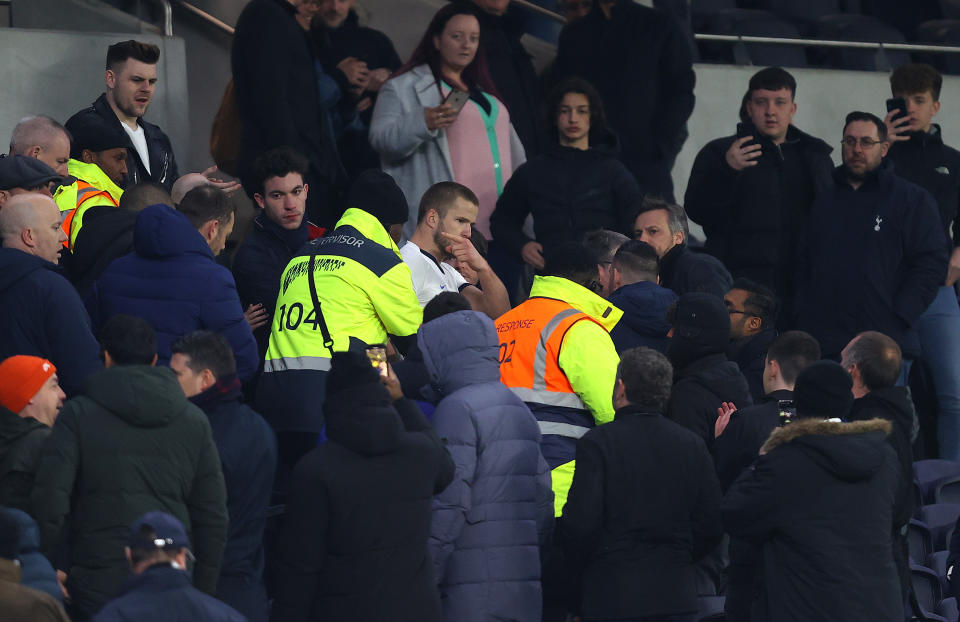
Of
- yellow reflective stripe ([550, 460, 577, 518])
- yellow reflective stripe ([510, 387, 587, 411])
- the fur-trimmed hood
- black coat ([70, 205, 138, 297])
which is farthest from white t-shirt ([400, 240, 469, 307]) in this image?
the fur-trimmed hood

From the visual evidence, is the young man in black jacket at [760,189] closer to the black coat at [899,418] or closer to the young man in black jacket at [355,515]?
the black coat at [899,418]

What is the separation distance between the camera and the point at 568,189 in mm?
8695

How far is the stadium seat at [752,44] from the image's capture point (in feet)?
41.4

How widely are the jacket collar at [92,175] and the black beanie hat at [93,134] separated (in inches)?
6.0

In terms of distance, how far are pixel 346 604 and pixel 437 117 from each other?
383cm

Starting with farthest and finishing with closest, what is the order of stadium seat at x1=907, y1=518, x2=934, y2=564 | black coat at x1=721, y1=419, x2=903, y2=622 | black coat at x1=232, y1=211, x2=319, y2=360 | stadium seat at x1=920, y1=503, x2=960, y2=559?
1. stadium seat at x1=920, y1=503, x2=960, y2=559
2. stadium seat at x1=907, y1=518, x2=934, y2=564
3. black coat at x1=232, y1=211, x2=319, y2=360
4. black coat at x1=721, y1=419, x2=903, y2=622

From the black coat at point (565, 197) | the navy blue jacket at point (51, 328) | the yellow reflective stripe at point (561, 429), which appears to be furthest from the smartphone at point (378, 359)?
the black coat at point (565, 197)

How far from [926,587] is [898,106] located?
3.42 meters

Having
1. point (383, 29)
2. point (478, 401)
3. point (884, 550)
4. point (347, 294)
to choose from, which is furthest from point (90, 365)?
point (383, 29)

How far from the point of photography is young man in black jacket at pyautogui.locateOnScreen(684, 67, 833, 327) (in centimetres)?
913

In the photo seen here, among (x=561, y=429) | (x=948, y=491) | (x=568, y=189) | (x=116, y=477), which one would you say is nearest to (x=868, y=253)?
(x=948, y=491)

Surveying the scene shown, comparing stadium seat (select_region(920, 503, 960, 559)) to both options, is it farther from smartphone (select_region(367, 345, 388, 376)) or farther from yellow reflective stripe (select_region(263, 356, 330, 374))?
smartphone (select_region(367, 345, 388, 376))

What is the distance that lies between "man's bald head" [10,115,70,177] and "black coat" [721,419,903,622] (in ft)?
10.7

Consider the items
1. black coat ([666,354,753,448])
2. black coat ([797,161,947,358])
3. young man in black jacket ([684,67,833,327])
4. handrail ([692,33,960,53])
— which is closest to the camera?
black coat ([666,354,753,448])
